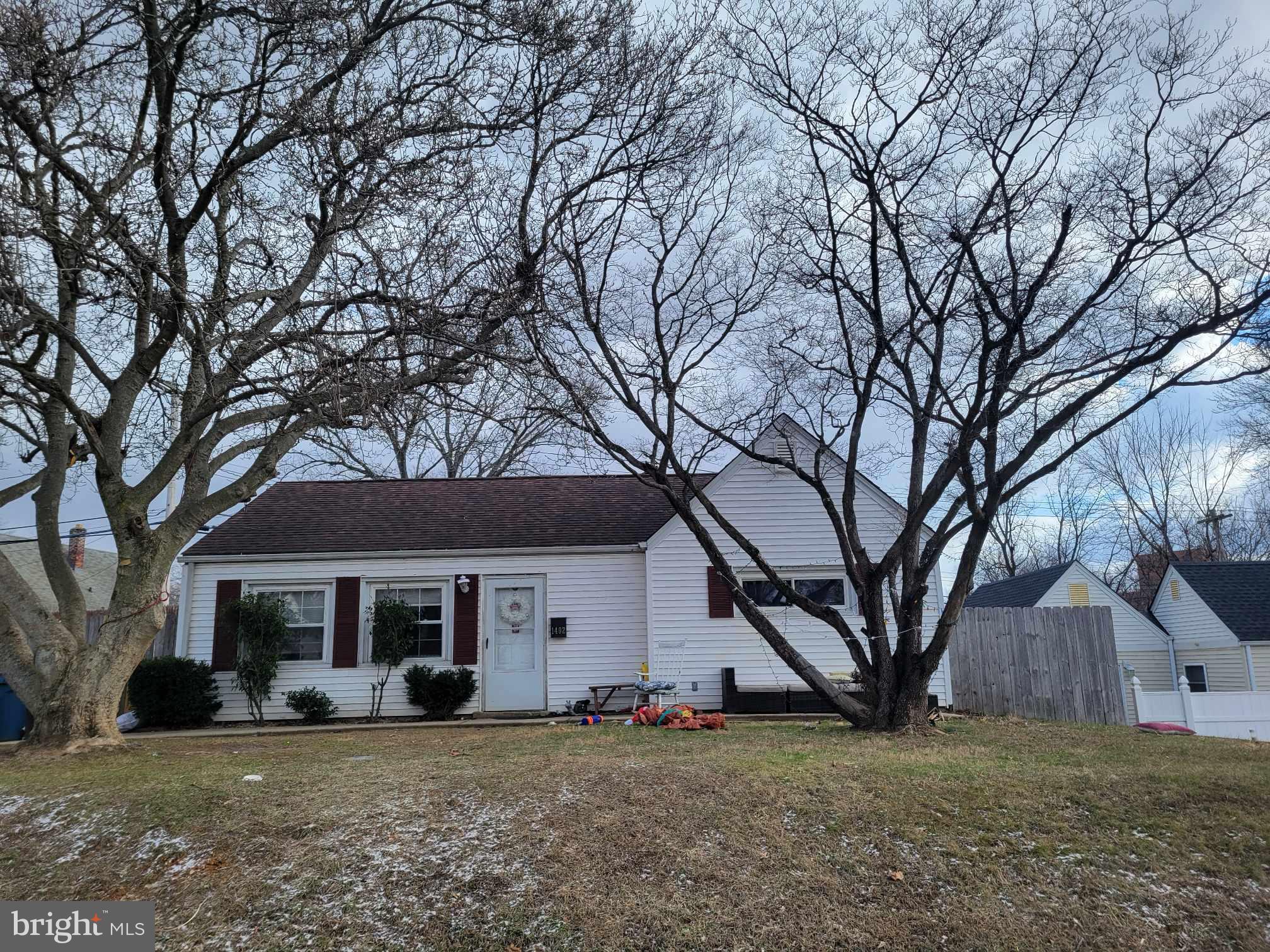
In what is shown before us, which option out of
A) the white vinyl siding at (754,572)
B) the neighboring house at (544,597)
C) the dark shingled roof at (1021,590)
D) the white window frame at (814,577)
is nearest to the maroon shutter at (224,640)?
the neighboring house at (544,597)

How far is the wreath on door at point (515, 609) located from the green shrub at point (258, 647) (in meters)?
3.47

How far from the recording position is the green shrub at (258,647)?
42.5 ft

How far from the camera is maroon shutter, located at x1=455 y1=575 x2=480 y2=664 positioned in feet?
44.4

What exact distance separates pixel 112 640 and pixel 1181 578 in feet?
81.2

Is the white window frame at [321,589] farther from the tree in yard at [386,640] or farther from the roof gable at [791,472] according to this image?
the roof gable at [791,472]

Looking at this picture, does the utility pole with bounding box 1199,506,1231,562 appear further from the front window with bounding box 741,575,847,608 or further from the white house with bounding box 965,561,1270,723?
the front window with bounding box 741,575,847,608

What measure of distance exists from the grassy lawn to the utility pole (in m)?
26.6

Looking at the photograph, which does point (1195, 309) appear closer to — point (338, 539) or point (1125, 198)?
point (1125, 198)

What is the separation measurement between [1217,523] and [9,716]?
1398 inches

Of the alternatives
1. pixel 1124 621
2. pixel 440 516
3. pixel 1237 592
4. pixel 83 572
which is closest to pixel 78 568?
pixel 83 572

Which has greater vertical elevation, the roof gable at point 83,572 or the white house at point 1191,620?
the roof gable at point 83,572

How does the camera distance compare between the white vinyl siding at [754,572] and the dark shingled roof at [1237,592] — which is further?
Result: the dark shingled roof at [1237,592]

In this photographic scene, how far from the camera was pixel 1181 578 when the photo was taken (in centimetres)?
2261

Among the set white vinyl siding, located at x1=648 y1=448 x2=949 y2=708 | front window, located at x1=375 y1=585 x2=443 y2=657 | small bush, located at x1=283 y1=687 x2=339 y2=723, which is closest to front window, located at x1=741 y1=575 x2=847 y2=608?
white vinyl siding, located at x1=648 y1=448 x2=949 y2=708
